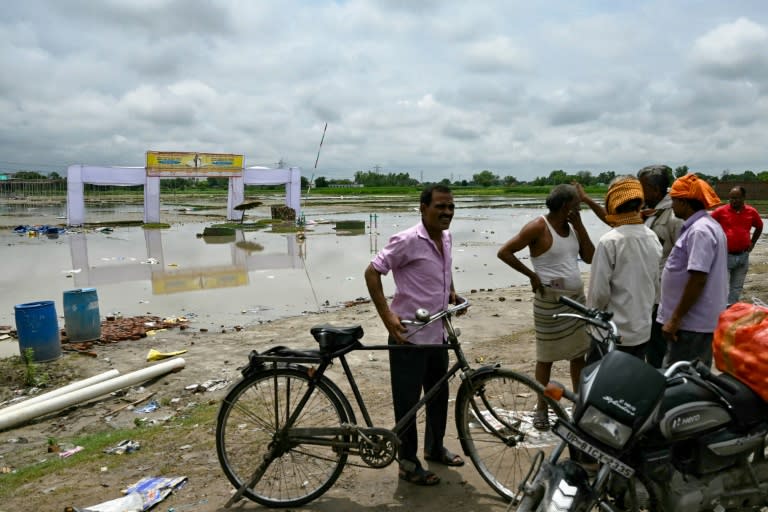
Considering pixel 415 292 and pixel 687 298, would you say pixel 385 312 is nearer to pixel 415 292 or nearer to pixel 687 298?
pixel 415 292

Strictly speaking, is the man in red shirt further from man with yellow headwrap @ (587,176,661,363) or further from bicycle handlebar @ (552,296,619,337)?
bicycle handlebar @ (552,296,619,337)

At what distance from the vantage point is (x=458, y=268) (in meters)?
14.7

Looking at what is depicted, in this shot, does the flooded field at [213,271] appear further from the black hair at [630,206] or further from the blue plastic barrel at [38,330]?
the black hair at [630,206]

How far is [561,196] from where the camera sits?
158 inches

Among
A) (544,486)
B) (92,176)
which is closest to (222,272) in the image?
(544,486)

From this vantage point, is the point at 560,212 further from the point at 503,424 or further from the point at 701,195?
the point at 503,424

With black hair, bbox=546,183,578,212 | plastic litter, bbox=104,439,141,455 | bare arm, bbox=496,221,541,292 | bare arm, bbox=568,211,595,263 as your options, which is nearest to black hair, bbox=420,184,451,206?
bare arm, bbox=496,221,541,292

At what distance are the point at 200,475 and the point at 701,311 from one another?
3.49 metres

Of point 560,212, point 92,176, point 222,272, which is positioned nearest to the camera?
point 560,212

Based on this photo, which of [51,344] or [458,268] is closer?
[51,344]

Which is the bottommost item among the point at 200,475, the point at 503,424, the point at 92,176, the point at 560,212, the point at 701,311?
the point at 200,475

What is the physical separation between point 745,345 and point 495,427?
1.53m

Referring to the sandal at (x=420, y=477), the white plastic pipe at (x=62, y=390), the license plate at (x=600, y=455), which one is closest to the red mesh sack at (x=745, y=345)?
the license plate at (x=600, y=455)

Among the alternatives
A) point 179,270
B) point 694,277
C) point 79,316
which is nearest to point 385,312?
point 694,277
